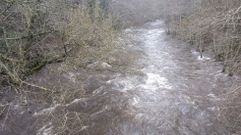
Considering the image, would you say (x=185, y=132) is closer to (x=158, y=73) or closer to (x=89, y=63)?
(x=158, y=73)

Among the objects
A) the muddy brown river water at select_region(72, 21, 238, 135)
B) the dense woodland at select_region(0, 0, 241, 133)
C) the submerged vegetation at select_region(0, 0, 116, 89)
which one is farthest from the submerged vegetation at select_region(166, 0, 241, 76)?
the submerged vegetation at select_region(0, 0, 116, 89)

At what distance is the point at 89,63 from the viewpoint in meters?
12.3

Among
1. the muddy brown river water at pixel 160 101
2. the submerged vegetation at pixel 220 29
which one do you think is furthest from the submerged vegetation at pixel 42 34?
the submerged vegetation at pixel 220 29

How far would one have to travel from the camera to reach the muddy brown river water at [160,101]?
26.1 ft

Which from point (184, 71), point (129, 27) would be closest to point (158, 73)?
point (184, 71)

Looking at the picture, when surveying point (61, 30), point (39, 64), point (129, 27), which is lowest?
point (129, 27)

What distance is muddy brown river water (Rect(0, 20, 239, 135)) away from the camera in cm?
795

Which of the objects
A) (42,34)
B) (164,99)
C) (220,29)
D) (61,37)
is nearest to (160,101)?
A: (164,99)

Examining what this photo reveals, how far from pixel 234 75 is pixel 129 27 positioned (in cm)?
1345

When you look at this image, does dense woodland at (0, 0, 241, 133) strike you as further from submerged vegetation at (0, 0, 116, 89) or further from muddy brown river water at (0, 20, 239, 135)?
muddy brown river water at (0, 20, 239, 135)

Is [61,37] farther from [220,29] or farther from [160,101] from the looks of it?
[220,29]

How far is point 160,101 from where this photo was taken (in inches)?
378

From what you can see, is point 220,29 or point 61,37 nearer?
point 220,29

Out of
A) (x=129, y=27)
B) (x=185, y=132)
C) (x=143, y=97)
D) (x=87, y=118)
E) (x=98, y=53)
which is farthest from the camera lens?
(x=129, y=27)
